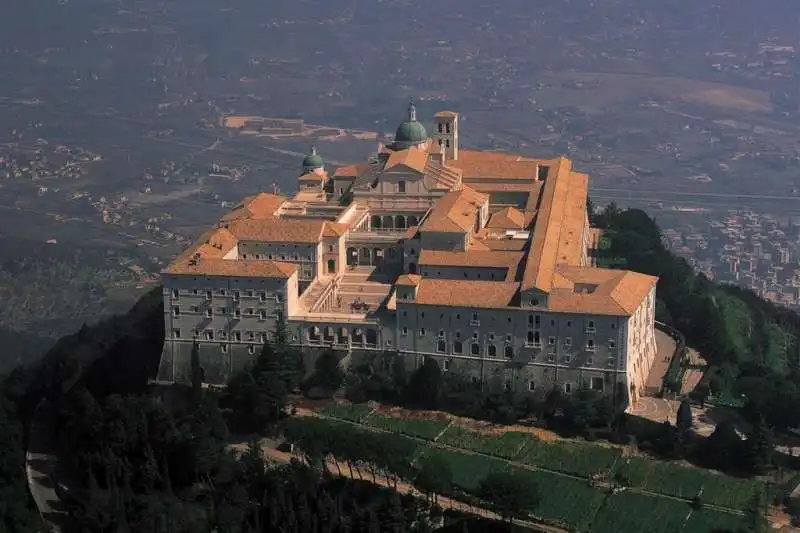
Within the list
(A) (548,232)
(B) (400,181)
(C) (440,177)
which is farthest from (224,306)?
(C) (440,177)

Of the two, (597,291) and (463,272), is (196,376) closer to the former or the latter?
(463,272)

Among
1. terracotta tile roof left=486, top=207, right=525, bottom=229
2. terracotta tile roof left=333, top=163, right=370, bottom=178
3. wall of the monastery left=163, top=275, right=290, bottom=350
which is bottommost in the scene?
wall of the monastery left=163, top=275, right=290, bottom=350

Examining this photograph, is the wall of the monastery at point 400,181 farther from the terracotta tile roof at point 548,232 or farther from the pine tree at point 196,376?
the pine tree at point 196,376

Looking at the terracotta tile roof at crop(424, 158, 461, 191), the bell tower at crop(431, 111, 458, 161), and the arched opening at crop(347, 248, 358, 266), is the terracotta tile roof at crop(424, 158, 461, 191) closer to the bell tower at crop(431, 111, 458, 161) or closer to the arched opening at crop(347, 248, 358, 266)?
the arched opening at crop(347, 248, 358, 266)

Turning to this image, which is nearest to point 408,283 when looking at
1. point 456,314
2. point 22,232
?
point 456,314

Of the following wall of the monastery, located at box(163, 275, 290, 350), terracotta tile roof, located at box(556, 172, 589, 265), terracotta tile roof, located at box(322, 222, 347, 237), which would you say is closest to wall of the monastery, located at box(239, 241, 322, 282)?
terracotta tile roof, located at box(322, 222, 347, 237)

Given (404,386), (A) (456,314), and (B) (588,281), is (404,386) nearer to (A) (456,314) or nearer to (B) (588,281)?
(A) (456,314)
